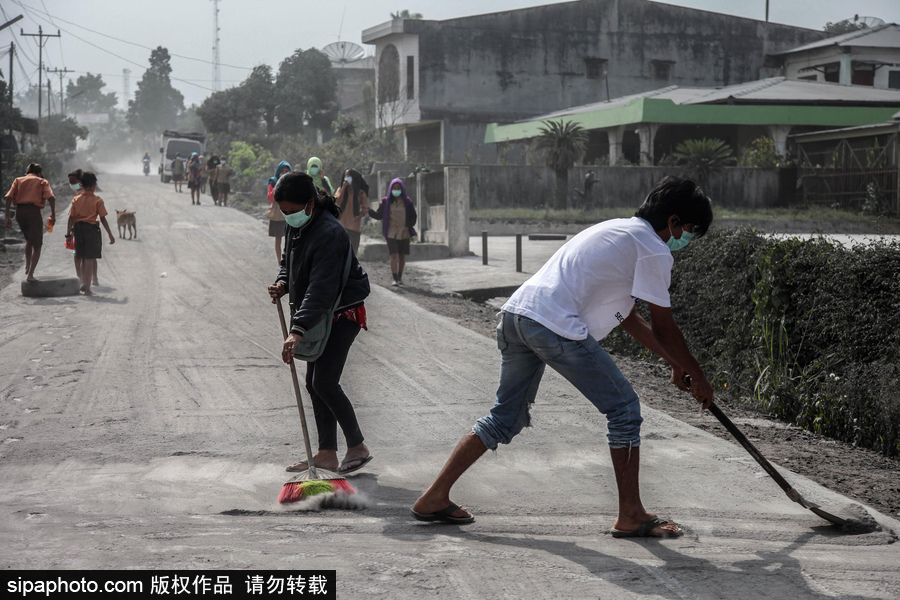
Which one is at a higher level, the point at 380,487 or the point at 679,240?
the point at 679,240

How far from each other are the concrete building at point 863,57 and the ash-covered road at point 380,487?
40690 mm

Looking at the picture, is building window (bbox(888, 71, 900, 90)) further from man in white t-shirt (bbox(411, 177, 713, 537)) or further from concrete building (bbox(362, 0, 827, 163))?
man in white t-shirt (bbox(411, 177, 713, 537))

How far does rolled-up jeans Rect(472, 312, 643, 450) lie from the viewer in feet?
12.7

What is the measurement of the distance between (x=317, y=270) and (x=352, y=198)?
8.79 m

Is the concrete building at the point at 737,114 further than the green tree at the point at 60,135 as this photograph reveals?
No

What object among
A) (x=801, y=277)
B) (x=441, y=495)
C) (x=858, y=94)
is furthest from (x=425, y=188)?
(x=858, y=94)

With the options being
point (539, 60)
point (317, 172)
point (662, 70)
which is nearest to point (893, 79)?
point (662, 70)

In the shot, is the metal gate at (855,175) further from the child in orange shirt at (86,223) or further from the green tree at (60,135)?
the green tree at (60,135)

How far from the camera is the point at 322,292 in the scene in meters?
4.75

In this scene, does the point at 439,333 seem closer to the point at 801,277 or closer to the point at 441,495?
the point at 801,277

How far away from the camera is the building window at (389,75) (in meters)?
44.6

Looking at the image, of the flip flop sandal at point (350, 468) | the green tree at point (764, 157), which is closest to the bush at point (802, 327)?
the flip flop sandal at point (350, 468)

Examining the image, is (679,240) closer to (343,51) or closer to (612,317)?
(612,317)

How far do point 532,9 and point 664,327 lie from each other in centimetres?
4359
